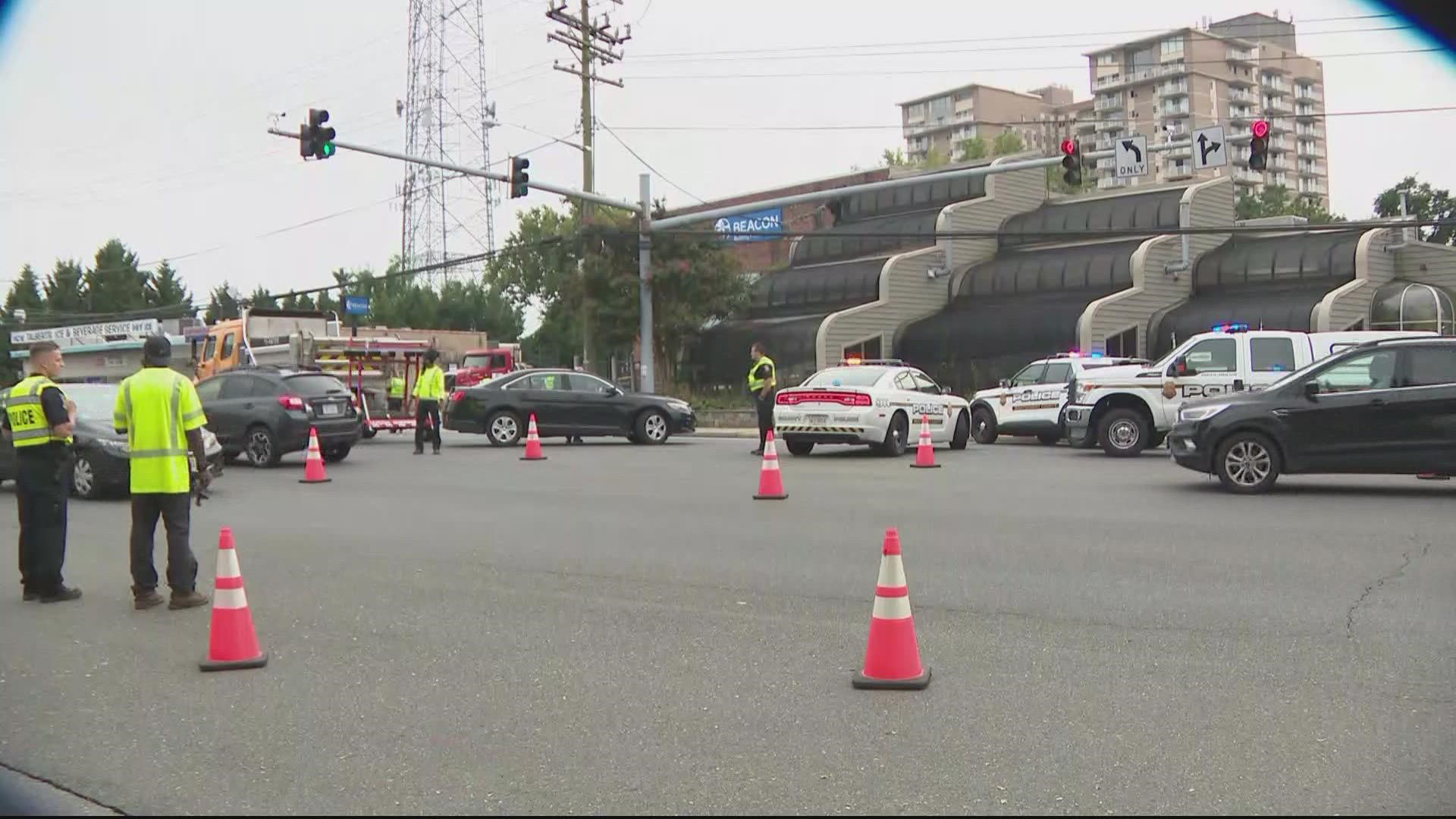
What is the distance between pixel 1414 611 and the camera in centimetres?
751

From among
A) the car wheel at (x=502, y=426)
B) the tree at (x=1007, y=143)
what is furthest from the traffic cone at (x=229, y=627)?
the tree at (x=1007, y=143)

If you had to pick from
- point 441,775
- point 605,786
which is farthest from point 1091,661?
point 441,775

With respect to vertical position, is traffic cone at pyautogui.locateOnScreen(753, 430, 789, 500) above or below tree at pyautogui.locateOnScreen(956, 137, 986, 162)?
below

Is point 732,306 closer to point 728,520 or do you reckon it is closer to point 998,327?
point 998,327

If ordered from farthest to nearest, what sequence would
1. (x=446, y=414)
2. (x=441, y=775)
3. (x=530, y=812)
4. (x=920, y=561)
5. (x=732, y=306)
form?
(x=732, y=306), (x=446, y=414), (x=920, y=561), (x=441, y=775), (x=530, y=812)

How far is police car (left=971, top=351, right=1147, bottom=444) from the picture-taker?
71.0 feet

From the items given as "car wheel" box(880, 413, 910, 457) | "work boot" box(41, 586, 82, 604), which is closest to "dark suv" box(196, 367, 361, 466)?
"car wheel" box(880, 413, 910, 457)

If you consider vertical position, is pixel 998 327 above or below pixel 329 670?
above

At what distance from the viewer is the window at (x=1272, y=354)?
18859 mm

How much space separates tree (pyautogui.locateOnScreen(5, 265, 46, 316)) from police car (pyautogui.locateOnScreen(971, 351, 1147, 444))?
69.7 m

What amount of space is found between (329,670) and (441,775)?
2.03 m

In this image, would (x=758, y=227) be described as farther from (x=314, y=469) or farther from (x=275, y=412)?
(x=314, y=469)

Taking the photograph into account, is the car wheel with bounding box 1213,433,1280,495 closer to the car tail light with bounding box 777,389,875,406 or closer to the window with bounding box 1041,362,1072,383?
the car tail light with bounding box 777,389,875,406

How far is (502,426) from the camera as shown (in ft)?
78.3
